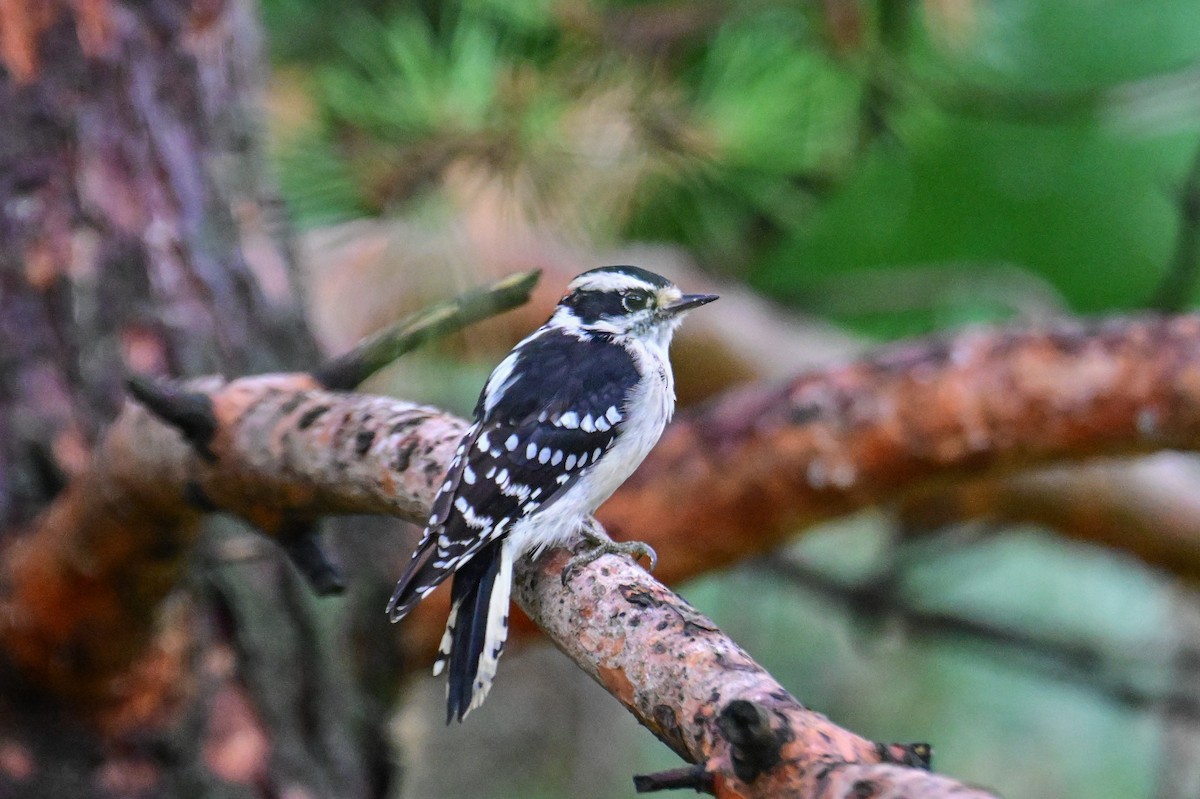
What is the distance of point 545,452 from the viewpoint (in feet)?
5.39

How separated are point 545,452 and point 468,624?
0.31 m

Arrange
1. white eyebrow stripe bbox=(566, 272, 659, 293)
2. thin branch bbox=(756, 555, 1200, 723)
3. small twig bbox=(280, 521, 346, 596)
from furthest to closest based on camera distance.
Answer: thin branch bbox=(756, 555, 1200, 723)
white eyebrow stripe bbox=(566, 272, 659, 293)
small twig bbox=(280, 521, 346, 596)

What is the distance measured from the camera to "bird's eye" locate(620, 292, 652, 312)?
2.00 m

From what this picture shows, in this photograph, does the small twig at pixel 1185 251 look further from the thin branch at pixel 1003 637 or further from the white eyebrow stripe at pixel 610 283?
the white eyebrow stripe at pixel 610 283

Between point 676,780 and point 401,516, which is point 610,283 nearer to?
point 401,516

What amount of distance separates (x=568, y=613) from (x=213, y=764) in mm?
1022

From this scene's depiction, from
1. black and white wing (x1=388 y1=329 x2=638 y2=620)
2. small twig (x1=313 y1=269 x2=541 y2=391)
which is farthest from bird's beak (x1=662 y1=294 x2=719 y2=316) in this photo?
small twig (x1=313 y1=269 x2=541 y2=391)

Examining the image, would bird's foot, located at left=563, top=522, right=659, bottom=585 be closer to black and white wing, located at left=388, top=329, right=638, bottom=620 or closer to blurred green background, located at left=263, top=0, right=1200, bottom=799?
black and white wing, located at left=388, top=329, right=638, bottom=620

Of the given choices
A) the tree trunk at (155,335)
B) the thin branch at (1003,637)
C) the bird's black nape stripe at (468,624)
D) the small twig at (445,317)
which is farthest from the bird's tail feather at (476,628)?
the thin branch at (1003,637)

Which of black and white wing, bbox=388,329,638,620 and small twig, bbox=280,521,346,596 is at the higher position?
black and white wing, bbox=388,329,638,620

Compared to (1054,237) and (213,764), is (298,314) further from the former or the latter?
(1054,237)

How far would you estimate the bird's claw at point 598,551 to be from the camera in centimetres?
122

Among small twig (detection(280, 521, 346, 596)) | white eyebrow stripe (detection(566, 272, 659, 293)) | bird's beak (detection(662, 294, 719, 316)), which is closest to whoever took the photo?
small twig (detection(280, 521, 346, 596))

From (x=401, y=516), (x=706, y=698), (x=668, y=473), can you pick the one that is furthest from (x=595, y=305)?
(x=706, y=698)
